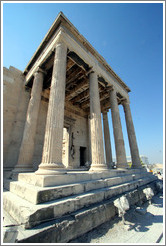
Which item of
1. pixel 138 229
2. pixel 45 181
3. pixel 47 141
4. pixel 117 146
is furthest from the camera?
pixel 117 146

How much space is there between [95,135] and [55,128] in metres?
3.07

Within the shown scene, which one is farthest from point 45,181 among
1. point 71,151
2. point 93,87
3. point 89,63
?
point 71,151

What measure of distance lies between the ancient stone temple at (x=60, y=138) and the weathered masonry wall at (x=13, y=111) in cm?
6

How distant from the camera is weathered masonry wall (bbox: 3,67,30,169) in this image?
8.62m

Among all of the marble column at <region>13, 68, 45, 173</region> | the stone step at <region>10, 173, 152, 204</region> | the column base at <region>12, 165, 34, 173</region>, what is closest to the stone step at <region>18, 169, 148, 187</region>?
the stone step at <region>10, 173, 152, 204</region>

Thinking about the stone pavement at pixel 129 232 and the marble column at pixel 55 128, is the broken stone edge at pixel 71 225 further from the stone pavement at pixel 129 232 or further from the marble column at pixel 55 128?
the marble column at pixel 55 128

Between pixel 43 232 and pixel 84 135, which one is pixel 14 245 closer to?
pixel 43 232

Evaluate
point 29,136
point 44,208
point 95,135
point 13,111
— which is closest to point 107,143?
point 95,135

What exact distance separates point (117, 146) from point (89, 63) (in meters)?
7.64

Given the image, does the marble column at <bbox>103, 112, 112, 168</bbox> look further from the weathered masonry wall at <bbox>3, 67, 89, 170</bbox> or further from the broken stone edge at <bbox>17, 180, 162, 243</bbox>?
the broken stone edge at <bbox>17, 180, 162, 243</bbox>

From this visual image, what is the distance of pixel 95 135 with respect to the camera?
7523 mm

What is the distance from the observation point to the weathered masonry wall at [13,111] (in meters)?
8.62

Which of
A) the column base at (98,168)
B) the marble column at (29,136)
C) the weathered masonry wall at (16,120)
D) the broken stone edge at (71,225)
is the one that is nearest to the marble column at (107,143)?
the weathered masonry wall at (16,120)

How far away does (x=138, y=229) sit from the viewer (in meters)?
3.53
